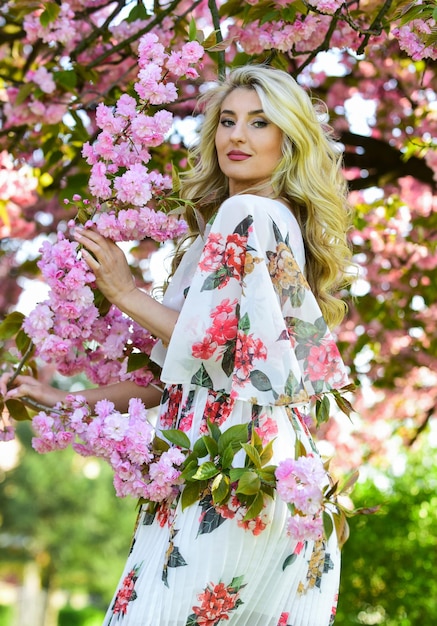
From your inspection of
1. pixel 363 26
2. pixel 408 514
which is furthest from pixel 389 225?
pixel 408 514

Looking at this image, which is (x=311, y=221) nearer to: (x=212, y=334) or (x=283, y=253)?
(x=283, y=253)

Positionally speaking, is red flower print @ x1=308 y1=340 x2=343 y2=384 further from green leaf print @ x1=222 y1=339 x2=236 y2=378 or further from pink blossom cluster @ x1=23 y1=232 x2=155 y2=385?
pink blossom cluster @ x1=23 y1=232 x2=155 y2=385

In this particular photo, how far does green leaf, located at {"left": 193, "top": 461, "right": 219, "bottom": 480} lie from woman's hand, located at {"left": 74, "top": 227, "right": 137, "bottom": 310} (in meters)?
0.48

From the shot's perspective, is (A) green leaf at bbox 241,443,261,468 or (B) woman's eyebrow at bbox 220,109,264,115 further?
(B) woman's eyebrow at bbox 220,109,264,115

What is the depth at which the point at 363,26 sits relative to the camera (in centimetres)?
354

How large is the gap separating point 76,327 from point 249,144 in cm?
65

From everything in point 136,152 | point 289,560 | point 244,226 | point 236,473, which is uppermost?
point 136,152

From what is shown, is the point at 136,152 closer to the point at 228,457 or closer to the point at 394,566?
the point at 228,457

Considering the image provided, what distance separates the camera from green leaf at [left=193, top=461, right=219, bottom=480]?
192cm

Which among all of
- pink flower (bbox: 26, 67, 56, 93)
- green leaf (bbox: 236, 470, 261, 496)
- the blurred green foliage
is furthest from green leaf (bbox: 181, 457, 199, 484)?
the blurred green foliage

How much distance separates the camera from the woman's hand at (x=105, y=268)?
218 centimetres

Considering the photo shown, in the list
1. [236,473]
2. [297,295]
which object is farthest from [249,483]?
[297,295]

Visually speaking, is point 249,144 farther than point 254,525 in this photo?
Yes

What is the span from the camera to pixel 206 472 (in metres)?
1.92
